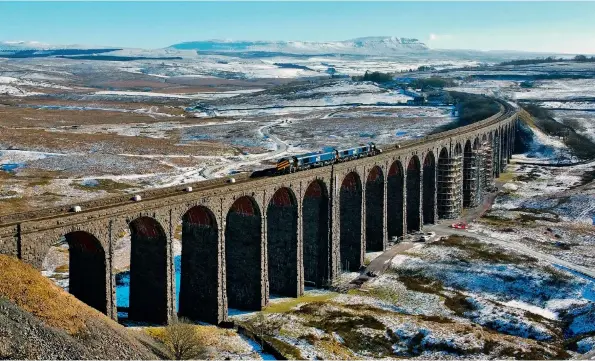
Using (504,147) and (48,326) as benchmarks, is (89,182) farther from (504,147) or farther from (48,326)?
(504,147)

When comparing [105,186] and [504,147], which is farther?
[504,147]

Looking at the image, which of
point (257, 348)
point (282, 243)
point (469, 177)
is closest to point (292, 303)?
point (282, 243)

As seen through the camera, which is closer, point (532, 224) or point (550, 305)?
point (550, 305)

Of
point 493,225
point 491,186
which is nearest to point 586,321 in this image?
point 493,225

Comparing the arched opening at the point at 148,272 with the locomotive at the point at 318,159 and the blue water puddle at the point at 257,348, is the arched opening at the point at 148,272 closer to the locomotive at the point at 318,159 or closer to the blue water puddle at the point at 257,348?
the blue water puddle at the point at 257,348

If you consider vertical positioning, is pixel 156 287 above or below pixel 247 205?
below

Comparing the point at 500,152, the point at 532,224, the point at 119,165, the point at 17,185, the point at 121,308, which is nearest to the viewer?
the point at 121,308

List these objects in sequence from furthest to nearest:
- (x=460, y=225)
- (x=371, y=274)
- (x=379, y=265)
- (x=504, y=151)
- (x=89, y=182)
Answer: (x=504, y=151)
(x=89, y=182)
(x=460, y=225)
(x=379, y=265)
(x=371, y=274)

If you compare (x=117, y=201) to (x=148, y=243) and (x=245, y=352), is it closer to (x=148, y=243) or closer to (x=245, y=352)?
(x=148, y=243)
